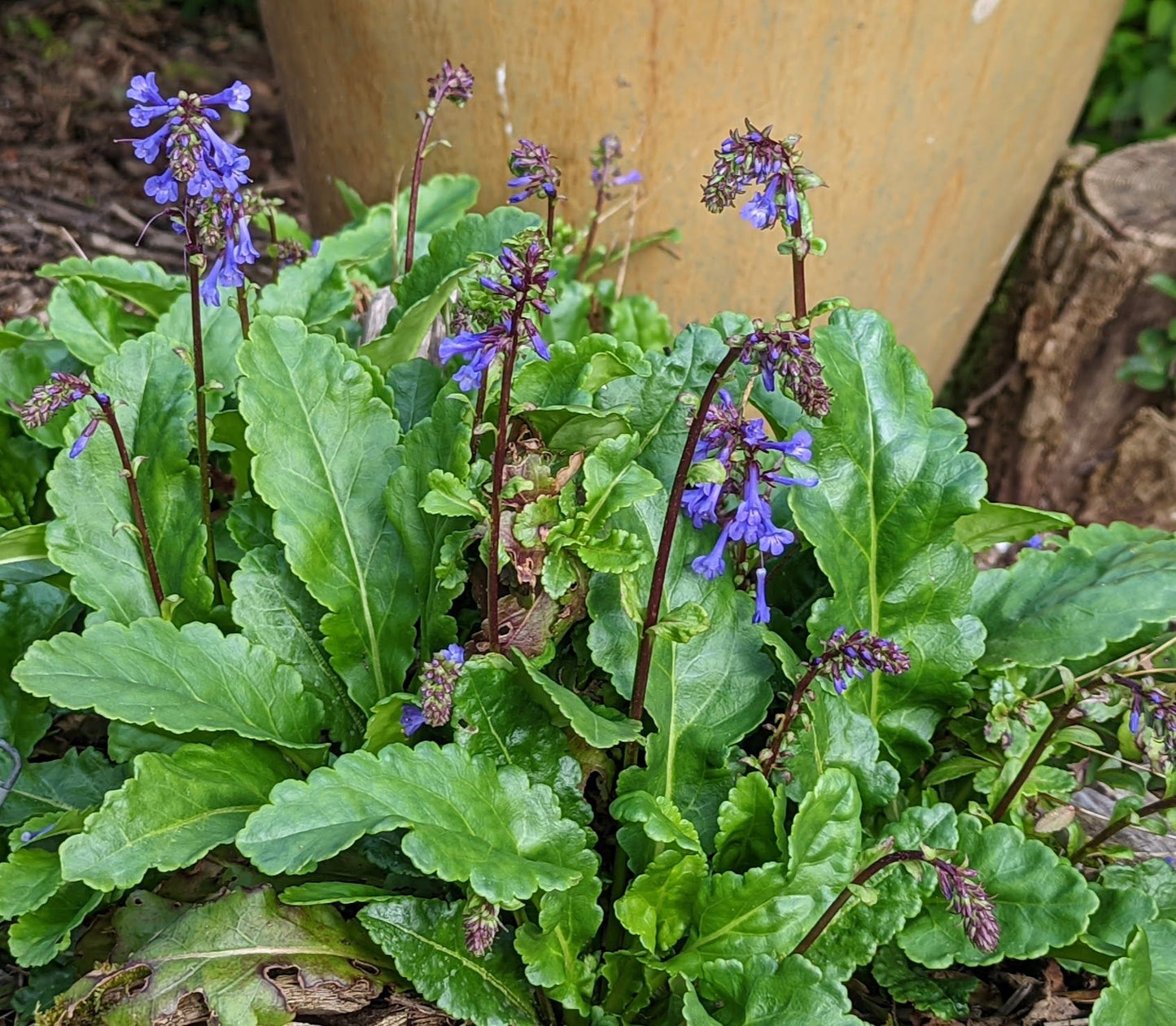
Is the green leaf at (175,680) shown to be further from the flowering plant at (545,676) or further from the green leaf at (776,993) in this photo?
the green leaf at (776,993)

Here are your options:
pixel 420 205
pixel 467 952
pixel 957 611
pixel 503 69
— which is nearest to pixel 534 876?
pixel 467 952

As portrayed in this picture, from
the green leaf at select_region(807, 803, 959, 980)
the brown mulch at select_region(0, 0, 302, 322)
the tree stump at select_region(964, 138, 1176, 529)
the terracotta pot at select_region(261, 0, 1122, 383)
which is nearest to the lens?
the green leaf at select_region(807, 803, 959, 980)

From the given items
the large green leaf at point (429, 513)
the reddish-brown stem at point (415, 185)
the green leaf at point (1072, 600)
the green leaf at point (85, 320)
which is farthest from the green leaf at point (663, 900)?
the green leaf at point (85, 320)

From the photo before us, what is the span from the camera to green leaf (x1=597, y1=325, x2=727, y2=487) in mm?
1674

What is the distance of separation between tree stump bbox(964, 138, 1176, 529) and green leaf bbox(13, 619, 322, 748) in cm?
275

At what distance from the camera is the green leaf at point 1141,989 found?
1.37 m

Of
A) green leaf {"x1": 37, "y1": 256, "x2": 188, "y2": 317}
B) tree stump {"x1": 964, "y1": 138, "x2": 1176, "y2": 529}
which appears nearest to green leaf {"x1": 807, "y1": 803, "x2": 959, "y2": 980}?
green leaf {"x1": 37, "y1": 256, "x2": 188, "y2": 317}

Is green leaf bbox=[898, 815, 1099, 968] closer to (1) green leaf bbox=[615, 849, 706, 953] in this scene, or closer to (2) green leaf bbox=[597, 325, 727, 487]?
(1) green leaf bbox=[615, 849, 706, 953]

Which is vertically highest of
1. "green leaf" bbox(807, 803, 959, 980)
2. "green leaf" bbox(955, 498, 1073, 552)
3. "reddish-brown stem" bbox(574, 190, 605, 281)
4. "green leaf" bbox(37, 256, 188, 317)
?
"reddish-brown stem" bbox(574, 190, 605, 281)

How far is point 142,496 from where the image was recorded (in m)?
1.77

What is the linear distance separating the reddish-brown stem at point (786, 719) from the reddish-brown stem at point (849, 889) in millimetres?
194

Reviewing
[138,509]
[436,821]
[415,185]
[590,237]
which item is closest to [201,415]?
[138,509]

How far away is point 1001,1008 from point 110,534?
1.44 metres

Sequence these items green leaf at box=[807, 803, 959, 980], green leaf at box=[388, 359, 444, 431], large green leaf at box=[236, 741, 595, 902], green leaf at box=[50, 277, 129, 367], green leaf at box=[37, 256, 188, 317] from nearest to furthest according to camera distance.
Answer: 1. large green leaf at box=[236, 741, 595, 902]
2. green leaf at box=[807, 803, 959, 980]
3. green leaf at box=[388, 359, 444, 431]
4. green leaf at box=[50, 277, 129, 367]
5. green leaf at box=[37, 256, 188, 317]
